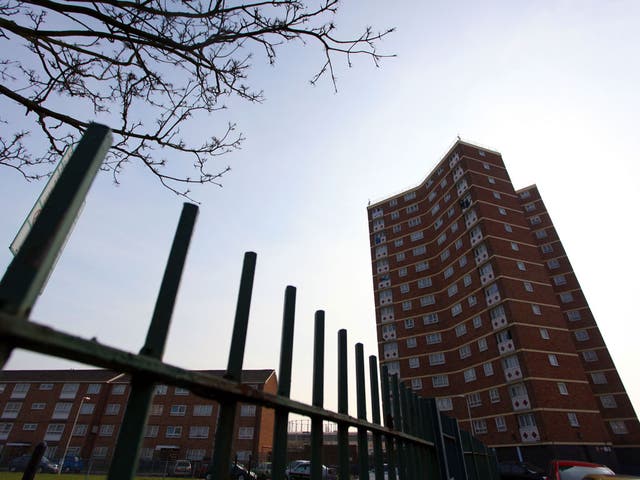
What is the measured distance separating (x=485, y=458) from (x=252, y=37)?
897 cm

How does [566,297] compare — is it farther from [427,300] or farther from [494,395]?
[494,395]

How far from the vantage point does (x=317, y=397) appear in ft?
6.23

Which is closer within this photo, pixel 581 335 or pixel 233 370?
pixel 233 370

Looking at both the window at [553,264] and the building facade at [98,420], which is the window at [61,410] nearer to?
the building facade at [98,420]

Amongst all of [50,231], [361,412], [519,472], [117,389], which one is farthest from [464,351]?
[117,389]

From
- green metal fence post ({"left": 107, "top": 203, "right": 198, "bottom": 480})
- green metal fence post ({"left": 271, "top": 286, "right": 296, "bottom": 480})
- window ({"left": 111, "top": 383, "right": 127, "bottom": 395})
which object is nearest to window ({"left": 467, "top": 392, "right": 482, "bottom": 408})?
green metal fence post ({"left": 271, "top": 286, "right": 296, "bottom": 480})

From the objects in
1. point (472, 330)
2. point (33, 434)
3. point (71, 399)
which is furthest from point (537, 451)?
point (33, 434)

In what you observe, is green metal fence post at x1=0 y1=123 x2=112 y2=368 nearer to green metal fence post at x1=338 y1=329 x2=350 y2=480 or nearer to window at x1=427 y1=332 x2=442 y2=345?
green metal fence post at x1=338 y1=329 x2=350 y2=480

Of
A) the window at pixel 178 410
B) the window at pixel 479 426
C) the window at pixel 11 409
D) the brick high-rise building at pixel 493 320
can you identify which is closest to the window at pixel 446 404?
the brick high-rise building at pixel 493 320

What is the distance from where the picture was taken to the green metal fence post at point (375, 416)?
248 cm

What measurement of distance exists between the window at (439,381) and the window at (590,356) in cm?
1622

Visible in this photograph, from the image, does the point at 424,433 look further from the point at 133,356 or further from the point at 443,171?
the point at 443,171

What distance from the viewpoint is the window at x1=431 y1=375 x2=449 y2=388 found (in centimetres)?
3684

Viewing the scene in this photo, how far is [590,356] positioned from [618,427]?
707 centimetres
